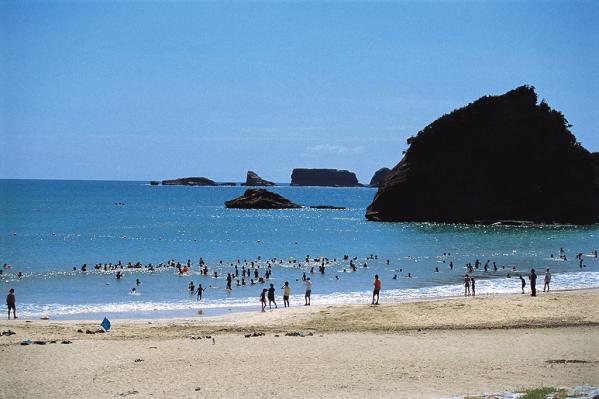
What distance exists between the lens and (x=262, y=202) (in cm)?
15900

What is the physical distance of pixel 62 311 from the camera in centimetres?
3403

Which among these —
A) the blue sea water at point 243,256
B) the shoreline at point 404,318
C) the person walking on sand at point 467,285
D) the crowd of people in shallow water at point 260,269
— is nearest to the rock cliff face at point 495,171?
the blue sea water at point 243,256

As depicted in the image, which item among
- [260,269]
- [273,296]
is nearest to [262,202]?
[260,269]

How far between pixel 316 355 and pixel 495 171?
338 feet

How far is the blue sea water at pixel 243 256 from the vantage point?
3884 centimetres

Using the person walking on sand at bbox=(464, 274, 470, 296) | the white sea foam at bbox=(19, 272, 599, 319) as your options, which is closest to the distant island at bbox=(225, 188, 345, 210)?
the white sea foam at bbox=(19, 272, 599, 319)

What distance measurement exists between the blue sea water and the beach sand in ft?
26.8

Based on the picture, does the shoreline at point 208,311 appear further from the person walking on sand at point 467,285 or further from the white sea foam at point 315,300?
the person walking on sand at point 467,285

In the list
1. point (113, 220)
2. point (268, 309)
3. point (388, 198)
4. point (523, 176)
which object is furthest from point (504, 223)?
point (268, 309)

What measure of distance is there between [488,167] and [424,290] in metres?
80.3

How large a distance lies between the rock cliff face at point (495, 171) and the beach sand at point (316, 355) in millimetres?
86556

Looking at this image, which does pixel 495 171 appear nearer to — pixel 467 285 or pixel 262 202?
pixel 262 202

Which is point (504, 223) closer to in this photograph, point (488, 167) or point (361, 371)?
point (488, 167)

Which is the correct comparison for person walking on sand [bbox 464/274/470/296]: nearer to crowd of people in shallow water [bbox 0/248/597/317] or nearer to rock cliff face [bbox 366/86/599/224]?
crowd of people in shallow water [bbox 0/248/597/317]
